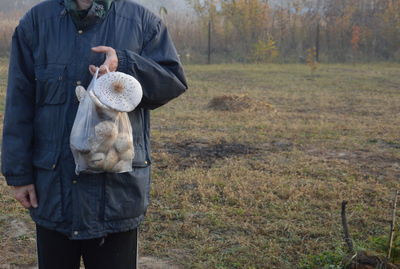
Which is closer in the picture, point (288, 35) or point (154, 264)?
point (154, 264)

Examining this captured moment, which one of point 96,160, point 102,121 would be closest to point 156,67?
point 102,121

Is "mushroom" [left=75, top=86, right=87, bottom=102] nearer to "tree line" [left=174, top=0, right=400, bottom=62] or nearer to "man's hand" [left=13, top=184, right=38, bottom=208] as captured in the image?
"man's hand" [left=13, top=184, right=38, bottom=208]

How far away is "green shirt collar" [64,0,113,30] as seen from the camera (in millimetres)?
1897

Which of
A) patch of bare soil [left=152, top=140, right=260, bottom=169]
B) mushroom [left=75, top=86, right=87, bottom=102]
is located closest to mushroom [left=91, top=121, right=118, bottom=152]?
mushroom [left=75, top=86, right=87, bottom=102]

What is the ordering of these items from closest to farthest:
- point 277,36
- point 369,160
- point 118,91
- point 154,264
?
point 118,91 → point 154,264 → point 369,160 → point 277,36

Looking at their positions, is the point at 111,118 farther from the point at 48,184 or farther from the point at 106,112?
the point at 48,184

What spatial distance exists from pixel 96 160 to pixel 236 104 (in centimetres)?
789

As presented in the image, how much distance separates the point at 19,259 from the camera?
3578 mm

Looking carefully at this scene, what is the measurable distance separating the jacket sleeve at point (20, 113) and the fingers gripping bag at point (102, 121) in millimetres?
229

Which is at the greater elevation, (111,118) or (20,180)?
(111,118)

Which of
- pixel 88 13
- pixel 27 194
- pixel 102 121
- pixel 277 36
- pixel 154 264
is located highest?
pixel 277 36

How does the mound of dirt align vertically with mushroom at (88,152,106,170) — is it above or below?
below

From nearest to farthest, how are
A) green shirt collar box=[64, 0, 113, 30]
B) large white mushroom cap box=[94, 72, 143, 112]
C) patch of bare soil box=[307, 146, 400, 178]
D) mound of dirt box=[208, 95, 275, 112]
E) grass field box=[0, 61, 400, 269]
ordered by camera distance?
large white mushroom cap box=[94, 72, 143, 112]
green shirt collar box=[64, 0, 113, 30]
grass field box=[0, 61, 400, 269]
patch of bare soil box=[307, 146, 400, 178]
mound of dirt box=[208, 95, 275, 112]

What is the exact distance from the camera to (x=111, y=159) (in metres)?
1.84
